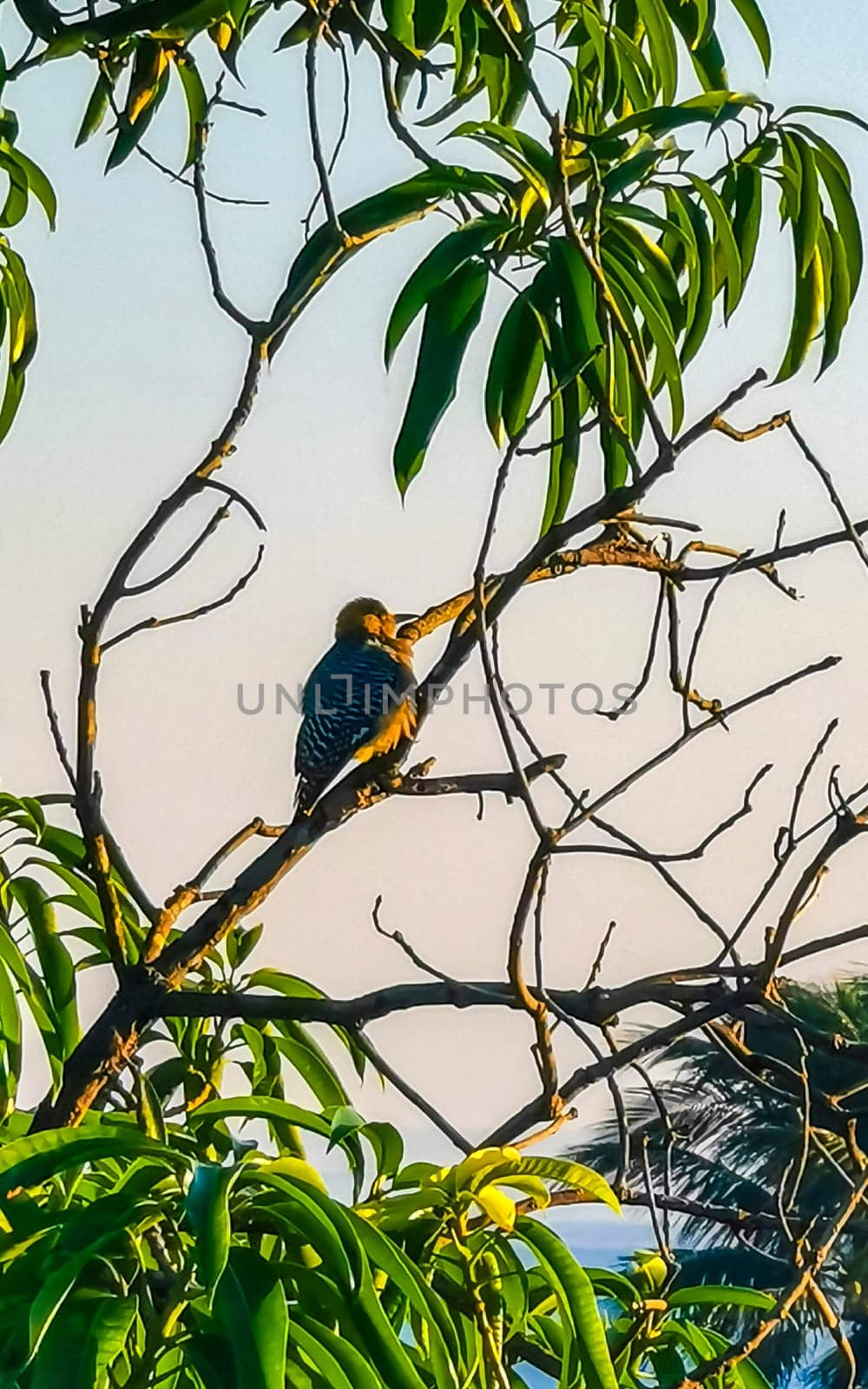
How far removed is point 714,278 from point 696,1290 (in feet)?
2.46

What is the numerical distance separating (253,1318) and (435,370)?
0.57 meters

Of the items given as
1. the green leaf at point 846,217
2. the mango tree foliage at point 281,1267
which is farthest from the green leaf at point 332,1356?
the green leaf at point 846,217

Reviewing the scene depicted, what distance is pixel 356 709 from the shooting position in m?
3.26

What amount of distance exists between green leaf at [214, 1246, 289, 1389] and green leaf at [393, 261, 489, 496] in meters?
0.48

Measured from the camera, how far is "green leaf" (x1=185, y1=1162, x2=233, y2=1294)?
0.79 metres

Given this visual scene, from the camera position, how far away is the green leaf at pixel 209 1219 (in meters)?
0.79

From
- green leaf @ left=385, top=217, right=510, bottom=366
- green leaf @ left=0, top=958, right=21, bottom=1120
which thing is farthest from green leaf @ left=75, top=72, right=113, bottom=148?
green leaf @ left=0, top=958, right=21, bottom=1120

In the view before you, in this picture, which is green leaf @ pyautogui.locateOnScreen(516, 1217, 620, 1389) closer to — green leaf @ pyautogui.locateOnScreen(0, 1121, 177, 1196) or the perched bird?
green leaf @ pyautogui.locateOnScreen(0, 1121, 177, 1196)

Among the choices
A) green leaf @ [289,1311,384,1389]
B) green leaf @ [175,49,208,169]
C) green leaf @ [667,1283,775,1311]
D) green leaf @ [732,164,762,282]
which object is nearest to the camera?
green leaf @ [289,1311,384,1389]

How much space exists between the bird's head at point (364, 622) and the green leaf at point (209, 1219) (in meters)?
2.63

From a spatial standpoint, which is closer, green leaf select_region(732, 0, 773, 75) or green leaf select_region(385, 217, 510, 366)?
green leaf select_region(385, 217, 510, 366)

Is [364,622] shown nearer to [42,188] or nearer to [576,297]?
[42,188]

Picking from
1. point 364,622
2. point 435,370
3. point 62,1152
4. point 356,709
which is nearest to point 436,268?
point 435,370

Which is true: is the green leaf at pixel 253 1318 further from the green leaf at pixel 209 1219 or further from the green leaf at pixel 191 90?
the green leaf at pixel 191 90
